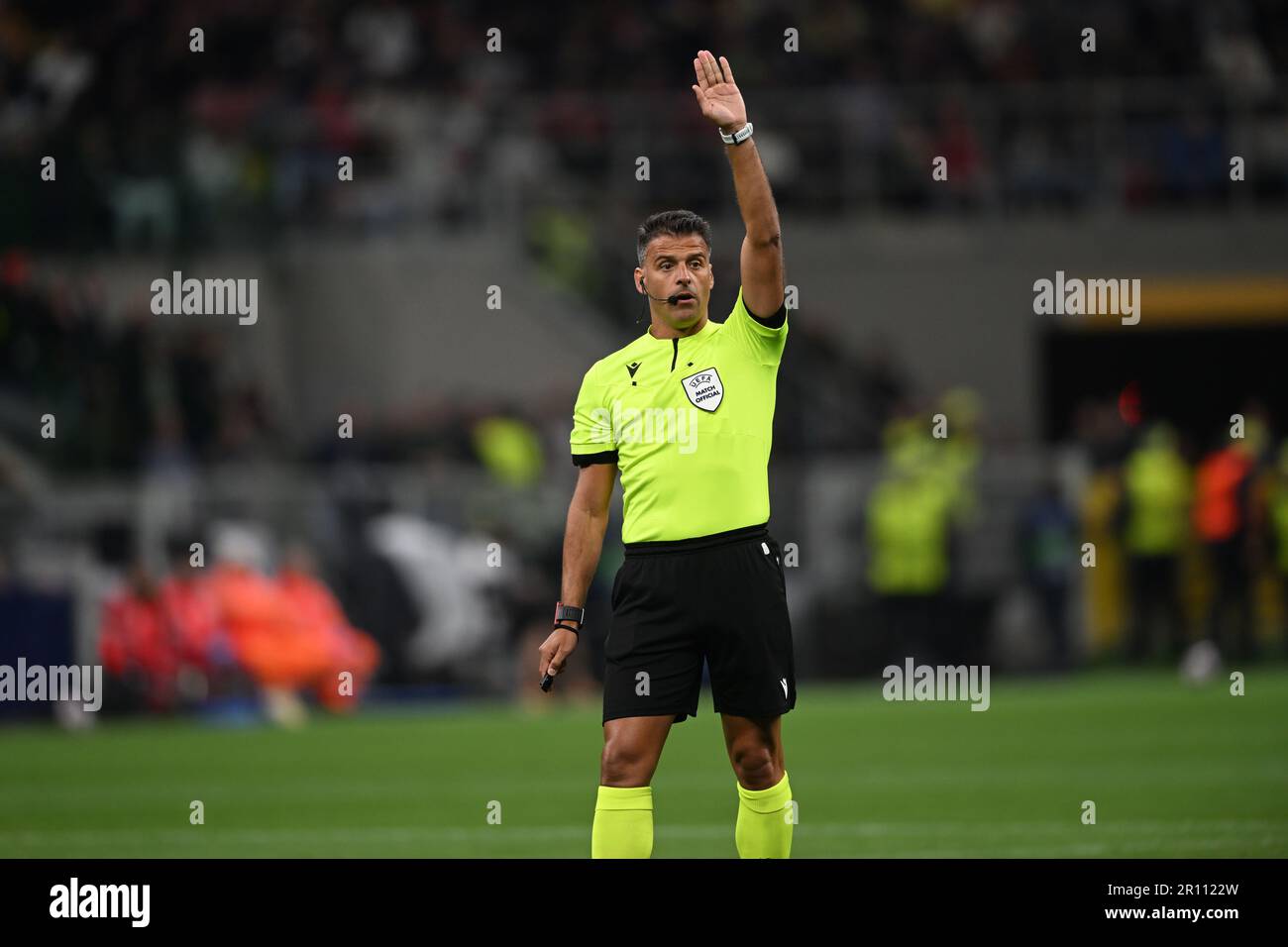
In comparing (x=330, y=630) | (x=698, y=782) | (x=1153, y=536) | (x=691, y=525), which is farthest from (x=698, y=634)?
(x=1153, y=536)

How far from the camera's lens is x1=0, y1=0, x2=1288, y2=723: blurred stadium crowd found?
2086 centimetres

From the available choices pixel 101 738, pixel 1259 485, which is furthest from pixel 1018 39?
pixel 101 738

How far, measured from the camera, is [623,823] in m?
7.29

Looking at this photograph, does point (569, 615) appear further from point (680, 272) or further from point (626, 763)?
point (680, 272)

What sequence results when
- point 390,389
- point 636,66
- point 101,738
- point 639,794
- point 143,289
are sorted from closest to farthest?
1. point 639,794
2. point 101,738
3. point 143,289
4. point 390,389
5. point 636,66

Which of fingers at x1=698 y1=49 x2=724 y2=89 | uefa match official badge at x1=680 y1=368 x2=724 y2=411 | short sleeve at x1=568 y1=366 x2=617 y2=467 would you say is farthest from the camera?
short sleeve at x1=568 y1=366 x2=617 y2=467

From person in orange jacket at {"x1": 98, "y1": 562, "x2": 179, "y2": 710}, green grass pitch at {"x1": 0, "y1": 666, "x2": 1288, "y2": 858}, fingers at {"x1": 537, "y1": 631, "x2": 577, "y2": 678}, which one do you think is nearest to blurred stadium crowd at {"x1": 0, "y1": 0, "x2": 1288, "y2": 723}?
person in orange jacket at {"x1": 98, "y1": 562, "x2": 179, "y2": 710}

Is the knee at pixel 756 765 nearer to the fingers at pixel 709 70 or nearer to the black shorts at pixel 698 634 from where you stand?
the black shorts at pixel 698 634

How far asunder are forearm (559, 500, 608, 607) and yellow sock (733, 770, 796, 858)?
88cm

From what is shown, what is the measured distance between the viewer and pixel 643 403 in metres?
7.54

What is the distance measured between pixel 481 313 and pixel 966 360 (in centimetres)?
584

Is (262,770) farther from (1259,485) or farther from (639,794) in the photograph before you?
(1259,485)

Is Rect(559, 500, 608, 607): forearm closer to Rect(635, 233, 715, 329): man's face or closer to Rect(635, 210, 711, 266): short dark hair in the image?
Rect(635, 233, 715, 329): man's face

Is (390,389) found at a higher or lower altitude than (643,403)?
higher
